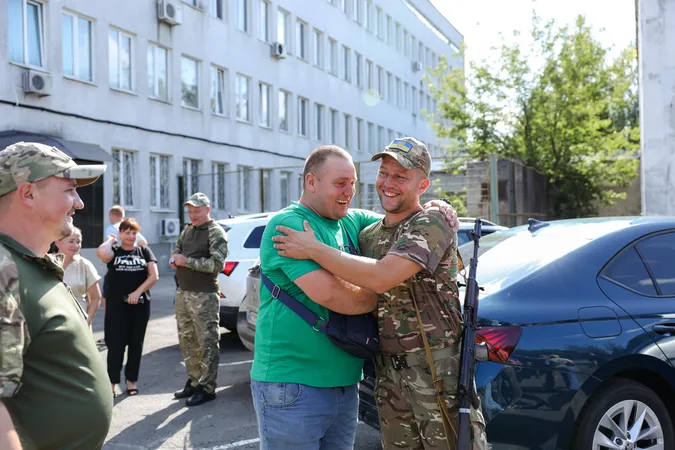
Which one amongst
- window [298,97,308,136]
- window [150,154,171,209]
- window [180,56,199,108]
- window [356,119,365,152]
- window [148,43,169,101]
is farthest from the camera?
window [356,119,365,152]

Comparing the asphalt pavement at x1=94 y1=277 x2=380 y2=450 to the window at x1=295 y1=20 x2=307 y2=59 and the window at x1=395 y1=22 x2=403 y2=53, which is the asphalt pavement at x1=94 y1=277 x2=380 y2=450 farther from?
the window at x1=395 y1=22 x2=403 y2=53

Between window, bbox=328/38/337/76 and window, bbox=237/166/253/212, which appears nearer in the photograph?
window, bbox=237/166/253/212

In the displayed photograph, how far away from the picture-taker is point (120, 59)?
20.6 m

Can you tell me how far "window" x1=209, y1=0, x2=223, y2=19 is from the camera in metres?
24.8

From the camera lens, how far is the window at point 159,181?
2225cm

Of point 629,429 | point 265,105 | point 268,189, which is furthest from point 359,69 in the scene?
point 629,429

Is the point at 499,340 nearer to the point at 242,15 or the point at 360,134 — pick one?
the point at 242,15

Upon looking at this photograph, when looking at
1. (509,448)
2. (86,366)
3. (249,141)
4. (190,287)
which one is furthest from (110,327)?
(249,141)

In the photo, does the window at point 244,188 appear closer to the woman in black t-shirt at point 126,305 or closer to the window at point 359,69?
the window at point 359,69

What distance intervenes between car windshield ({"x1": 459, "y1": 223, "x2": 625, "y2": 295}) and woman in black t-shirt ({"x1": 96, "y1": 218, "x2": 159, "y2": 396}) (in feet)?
13.0

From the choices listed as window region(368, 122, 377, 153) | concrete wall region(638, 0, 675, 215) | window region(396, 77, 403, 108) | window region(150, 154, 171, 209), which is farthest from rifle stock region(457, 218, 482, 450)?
window region(396, 77, 403, 108)

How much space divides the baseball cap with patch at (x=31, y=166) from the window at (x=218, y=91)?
77.6 feet

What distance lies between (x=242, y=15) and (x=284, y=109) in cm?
478

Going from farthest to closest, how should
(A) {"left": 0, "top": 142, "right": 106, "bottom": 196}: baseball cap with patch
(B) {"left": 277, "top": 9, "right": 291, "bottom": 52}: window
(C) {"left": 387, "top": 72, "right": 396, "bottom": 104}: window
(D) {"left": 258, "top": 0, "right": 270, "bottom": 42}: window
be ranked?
(C) {"left": 387, "top": 72, "right": 396, "bottom": 104}: window < (B) {"left": 277, "top": 9, "right": 291, "bottom": 52}: window < (D) {"left": 258, "top": 0, "right": 270, "bottom": 42}: window < (A) {"left": 0, "top": 142, "right": 106, "bottom": 196}: baseball cap with patch
